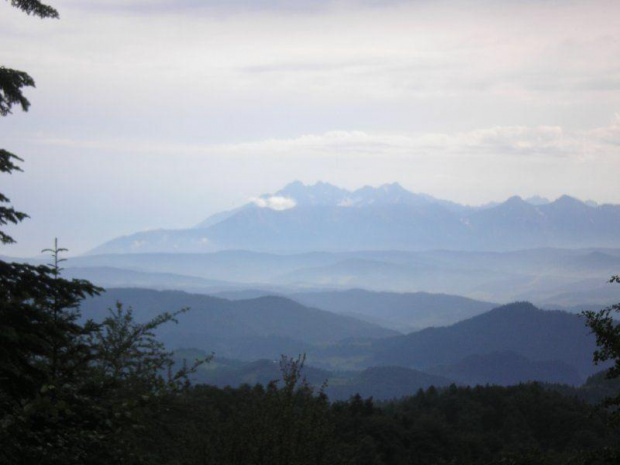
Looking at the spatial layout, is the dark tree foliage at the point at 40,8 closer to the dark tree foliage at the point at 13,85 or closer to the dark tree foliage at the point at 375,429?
the dark tree foliage at the point at 13,85

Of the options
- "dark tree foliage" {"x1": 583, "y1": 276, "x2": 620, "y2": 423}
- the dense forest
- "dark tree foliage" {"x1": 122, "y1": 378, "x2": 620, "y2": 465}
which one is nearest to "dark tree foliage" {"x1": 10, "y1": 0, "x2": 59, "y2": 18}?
the dense forest

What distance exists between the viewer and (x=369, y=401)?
82.1 meters

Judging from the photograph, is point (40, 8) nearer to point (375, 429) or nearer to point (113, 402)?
point (113, 402)

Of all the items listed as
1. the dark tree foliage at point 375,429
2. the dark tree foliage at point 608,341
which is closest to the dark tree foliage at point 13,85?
the dark tree foliage at point 375,429

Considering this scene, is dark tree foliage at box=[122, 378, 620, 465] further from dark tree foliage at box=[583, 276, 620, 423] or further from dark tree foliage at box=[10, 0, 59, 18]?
dark tree foliage at box=[10, 0, 59, 18]

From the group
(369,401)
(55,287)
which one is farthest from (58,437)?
(369,401)

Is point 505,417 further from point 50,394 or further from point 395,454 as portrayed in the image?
point 50,394

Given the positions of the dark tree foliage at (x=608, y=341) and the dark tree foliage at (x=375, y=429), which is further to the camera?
the dark tree foliage at (x=375, y=429)

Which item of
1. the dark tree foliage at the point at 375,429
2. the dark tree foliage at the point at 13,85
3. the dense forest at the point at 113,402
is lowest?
the dark tree foliage at the point at 375,429

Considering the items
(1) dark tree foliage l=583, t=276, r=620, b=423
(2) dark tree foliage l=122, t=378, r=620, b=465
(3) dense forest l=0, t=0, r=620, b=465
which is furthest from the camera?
(2) dark tree foliage l=122, t=378, r=620, b=465

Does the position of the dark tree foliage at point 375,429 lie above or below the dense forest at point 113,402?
below

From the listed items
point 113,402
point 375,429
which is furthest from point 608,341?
point 375,429

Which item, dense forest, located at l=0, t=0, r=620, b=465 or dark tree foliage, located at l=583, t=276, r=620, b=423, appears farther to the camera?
dark tree foliage, located at l=583, t=276, r=620, b=423

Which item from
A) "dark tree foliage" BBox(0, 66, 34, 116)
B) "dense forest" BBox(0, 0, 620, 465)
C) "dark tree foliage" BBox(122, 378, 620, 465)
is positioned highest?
"dark tree foliage" BBox(0, 66, 34, 116)
